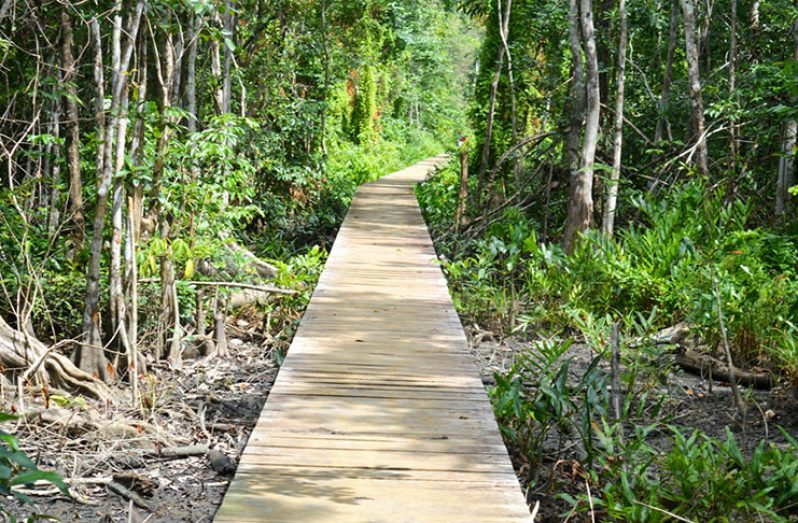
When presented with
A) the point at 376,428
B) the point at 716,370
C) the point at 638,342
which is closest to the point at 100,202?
the point at 376,428

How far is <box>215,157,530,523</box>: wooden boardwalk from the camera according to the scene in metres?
3.69

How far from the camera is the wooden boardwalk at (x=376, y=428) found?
145 inches

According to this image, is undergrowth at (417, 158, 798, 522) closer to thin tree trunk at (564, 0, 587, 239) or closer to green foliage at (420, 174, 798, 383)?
green foliage at (420, 174, 798, 383)

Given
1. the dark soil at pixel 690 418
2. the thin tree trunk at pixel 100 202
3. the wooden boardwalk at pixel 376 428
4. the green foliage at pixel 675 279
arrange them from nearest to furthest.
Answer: the wooden boardwalk at pixel 376 428 → the dark soil at pixel 690 418 → the thin tree trunk at pixel 100 202 → the green foliage at pixel 675 279

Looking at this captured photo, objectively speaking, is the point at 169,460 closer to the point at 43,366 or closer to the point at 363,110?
the point at 43,366

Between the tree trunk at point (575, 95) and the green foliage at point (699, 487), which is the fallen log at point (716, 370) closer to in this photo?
the green foliage at point (699, 487)

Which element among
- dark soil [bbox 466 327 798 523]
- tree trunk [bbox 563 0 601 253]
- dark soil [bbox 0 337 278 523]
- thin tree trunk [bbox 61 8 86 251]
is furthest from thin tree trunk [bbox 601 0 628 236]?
thin tree trunk [bbox 61 8 86 251]

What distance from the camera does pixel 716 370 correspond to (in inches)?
249

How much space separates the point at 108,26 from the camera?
7.63 meters

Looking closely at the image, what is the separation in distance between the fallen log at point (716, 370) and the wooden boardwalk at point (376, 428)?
173cm

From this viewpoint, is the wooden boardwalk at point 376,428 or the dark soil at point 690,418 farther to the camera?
the dark soil at point 690,418

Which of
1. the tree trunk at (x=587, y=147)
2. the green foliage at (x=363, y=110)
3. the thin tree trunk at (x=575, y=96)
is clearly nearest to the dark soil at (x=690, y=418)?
the tree trunk at (x=587, y=147)

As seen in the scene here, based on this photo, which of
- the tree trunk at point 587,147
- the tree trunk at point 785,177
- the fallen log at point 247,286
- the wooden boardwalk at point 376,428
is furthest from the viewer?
the tree trunk at point 785,177

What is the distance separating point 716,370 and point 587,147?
131 inches
